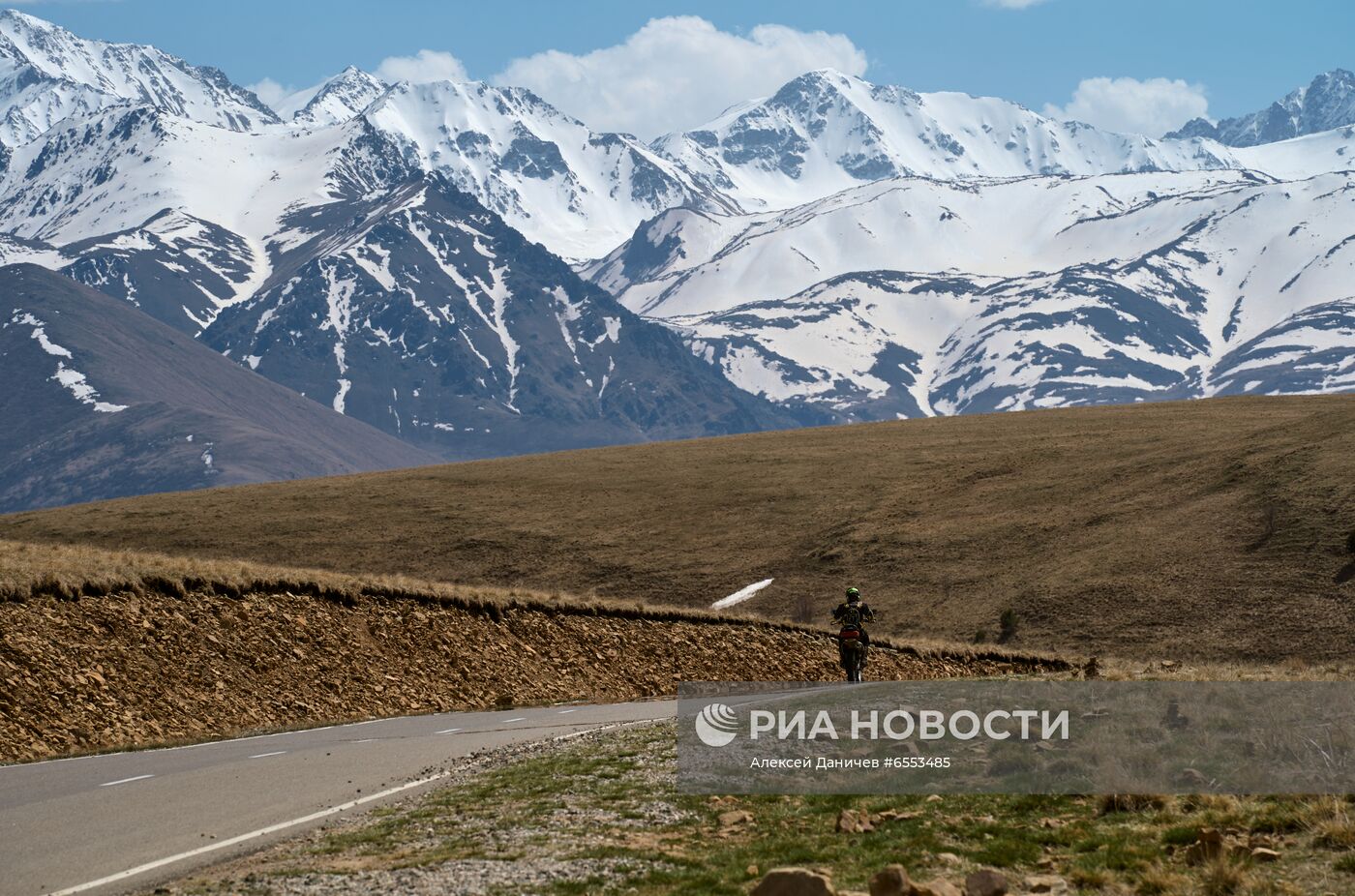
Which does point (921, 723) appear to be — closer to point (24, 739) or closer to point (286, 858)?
point (286, 858)

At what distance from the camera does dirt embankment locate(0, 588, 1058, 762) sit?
25.5 metres

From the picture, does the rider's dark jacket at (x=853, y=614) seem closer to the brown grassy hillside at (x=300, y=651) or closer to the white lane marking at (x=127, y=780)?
the brown grassy hillside at (x=300, y=651)

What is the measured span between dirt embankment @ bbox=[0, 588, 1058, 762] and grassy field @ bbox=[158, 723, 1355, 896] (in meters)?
11.2

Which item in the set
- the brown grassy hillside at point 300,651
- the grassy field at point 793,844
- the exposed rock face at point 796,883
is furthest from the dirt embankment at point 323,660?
the exposed rock face at point 796,883

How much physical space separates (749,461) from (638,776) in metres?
81.7

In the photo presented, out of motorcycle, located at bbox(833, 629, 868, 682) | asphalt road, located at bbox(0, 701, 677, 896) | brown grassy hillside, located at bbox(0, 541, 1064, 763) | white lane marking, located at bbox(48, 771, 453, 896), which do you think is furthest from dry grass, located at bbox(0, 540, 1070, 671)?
white lane marking, located at bbox(48, 771, 453, 896)

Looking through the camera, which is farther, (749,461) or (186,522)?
(749,461)

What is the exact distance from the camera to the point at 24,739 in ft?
77.4

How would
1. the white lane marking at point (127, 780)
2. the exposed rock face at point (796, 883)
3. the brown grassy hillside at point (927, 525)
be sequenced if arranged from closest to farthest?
the exposed rock face at point (796, 883) < the white lane marking at point (127, 780) < the brown grassy hillside at point (927, 525)

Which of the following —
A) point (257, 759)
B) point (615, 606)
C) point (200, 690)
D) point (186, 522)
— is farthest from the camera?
point (186, 522)

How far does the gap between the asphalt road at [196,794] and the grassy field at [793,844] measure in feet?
2.81

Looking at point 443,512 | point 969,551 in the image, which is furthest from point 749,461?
point 969,551

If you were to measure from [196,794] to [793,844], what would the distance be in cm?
745

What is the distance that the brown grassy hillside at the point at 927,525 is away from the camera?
56875 mm
